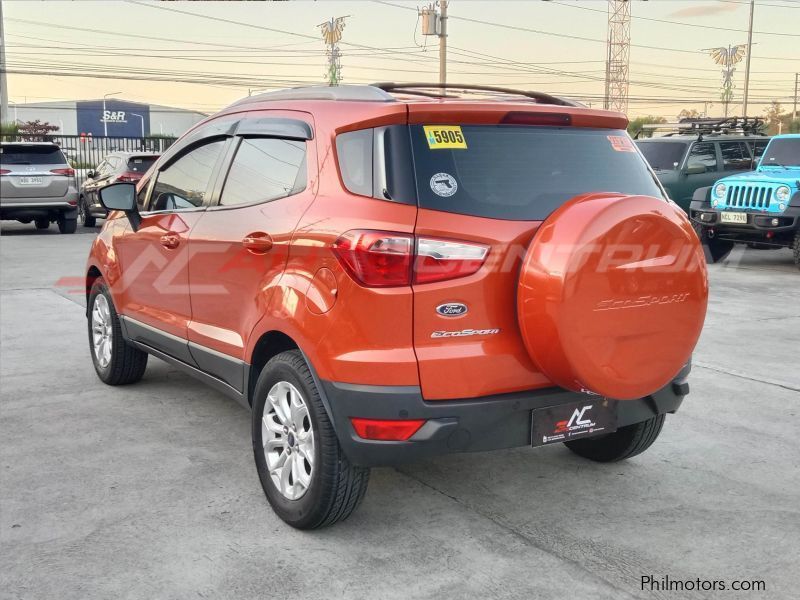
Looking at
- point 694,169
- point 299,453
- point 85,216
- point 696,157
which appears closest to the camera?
point 299,453

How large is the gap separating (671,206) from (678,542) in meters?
1.34

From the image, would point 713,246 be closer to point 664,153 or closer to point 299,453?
point 664,153

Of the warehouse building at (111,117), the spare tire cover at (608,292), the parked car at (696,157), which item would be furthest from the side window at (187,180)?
the warehouse building at (111,117)

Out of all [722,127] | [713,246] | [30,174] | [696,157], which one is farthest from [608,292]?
[30,174]

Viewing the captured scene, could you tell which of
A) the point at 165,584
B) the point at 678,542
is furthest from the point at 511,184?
the point at 165,584

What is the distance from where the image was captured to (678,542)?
3.46 metres

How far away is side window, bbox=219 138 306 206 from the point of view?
12.1 ft

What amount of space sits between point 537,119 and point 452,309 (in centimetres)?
89

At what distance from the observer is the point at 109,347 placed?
5.75 metres

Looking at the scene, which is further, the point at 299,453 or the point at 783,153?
the point at 783,153

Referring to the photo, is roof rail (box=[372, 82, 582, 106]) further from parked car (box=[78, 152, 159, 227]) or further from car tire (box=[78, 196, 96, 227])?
car tire (box=[78, 196, 96, 227])

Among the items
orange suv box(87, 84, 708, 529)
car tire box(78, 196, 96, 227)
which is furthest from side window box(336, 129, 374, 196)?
car tire box(78, 196, 96, 227)

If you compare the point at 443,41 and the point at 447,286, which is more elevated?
the point at 443,41

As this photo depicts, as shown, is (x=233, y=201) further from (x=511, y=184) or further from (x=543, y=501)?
(x=543, y=501)
